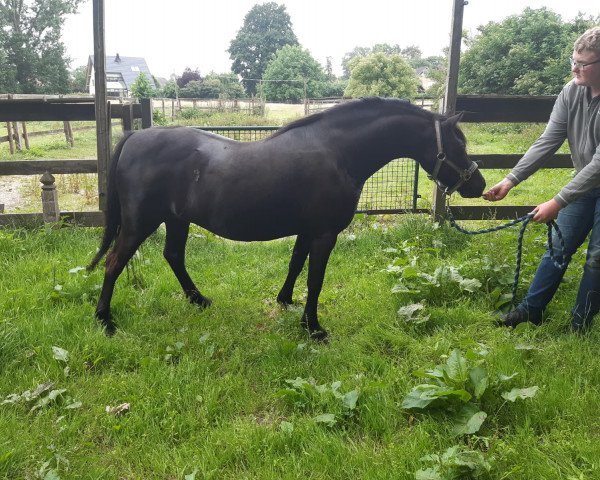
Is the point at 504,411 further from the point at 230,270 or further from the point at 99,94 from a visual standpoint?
the point at 99,94

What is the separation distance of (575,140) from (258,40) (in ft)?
194

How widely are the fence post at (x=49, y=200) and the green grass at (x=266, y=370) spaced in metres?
0.50

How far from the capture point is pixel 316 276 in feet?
12.5

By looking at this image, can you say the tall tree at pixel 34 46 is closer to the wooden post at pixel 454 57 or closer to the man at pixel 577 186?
the wooden post at pixel 454 57

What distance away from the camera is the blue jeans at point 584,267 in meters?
3.38

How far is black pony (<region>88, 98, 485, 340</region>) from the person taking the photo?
143 inches

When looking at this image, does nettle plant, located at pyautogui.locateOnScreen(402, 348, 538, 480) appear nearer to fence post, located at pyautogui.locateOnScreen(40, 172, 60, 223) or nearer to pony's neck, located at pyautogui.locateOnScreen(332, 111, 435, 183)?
pony's neck, located at pyautogui.locateOnScreen(332, 111, 435, 183)

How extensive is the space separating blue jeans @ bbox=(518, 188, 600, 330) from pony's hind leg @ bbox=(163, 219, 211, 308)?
9.19 ft

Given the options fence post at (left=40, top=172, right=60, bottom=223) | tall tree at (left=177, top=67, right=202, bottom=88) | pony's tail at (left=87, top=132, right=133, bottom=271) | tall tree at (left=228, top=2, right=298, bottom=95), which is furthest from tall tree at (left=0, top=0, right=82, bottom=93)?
pony's tail at (left=87, top=132, right=133, bottom=271)

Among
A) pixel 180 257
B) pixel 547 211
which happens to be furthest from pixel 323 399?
pixel 180 257

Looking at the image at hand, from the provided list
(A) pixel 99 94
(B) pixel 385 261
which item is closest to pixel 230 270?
(B) pixel 385 261

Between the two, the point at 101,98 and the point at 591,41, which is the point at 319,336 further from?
the point at 101,98

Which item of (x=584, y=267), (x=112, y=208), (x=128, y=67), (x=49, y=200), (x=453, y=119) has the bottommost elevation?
(x=584, y=267)

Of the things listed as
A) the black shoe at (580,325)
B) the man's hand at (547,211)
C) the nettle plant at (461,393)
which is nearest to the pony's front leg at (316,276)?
the nettle plant at (461,393)
